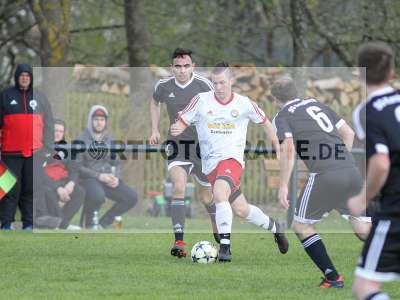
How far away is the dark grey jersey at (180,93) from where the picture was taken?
12484mm

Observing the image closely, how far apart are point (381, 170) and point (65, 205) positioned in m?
9.92

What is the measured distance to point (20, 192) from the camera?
15.2m

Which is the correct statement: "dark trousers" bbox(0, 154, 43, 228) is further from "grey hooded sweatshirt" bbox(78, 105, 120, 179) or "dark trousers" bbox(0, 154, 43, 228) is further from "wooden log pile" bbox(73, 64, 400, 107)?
"wooden log pile" bbox(73, 64, 400, 107)

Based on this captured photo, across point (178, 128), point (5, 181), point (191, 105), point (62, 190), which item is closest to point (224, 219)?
point (178, 128)

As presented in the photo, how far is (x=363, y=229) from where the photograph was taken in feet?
33.3

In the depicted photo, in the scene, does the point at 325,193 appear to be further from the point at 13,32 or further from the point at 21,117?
the point at 13,32

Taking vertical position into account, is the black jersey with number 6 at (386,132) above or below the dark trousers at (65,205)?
above

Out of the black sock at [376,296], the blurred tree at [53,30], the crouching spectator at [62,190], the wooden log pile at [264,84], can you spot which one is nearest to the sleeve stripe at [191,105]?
the crouching spectator at [62,190]

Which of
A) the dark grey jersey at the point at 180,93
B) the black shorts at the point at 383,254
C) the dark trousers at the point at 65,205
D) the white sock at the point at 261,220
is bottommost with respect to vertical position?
the dark trousers at the point at 65,205

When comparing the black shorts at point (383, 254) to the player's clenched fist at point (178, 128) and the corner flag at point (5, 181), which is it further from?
the corner flag at point (5, 181)

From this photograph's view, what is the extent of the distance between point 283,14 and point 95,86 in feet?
15.2

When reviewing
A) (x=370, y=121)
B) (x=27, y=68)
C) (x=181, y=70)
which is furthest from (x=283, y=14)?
(x=370, y=121)

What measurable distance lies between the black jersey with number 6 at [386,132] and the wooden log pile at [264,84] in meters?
16.9

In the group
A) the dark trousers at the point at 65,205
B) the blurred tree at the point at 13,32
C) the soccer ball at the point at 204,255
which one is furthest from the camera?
the blurred tree at the point at 13,32
